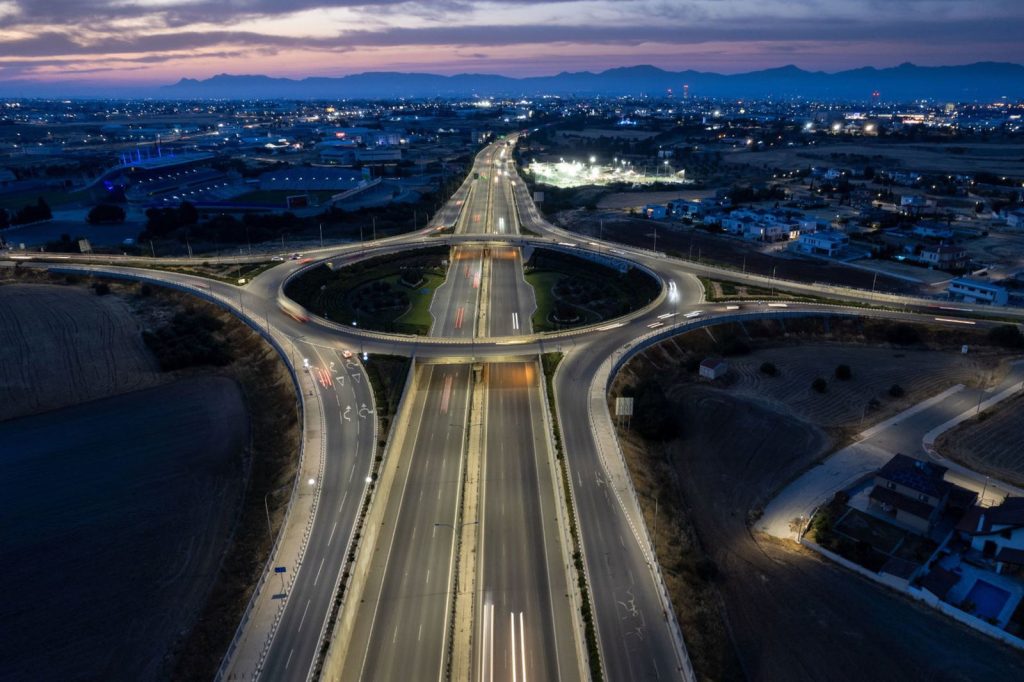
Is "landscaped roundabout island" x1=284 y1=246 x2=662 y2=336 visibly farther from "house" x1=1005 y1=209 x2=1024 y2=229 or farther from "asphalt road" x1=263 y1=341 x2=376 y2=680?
"house" x1=1005 y1=209 x2=1024 y2=229

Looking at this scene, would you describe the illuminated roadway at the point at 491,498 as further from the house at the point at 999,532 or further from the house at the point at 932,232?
the house at the point at 932,232

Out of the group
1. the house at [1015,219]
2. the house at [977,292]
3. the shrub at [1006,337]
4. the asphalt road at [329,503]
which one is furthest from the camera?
the house at [1015,219]

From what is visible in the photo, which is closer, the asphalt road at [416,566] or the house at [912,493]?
the asphalt road at [416,566]

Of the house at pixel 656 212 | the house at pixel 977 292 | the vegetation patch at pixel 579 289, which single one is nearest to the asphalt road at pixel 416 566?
the vegetation patch at pixel 579 289

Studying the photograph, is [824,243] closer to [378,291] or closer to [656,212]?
[656,212]

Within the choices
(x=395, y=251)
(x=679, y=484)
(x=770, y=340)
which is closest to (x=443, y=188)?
(x=395, y=251)

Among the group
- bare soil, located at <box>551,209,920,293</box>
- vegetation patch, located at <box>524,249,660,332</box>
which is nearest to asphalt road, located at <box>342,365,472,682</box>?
vegetation patch, located at <box>524,249,660,332</box>

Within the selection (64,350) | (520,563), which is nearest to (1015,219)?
(520,563)
